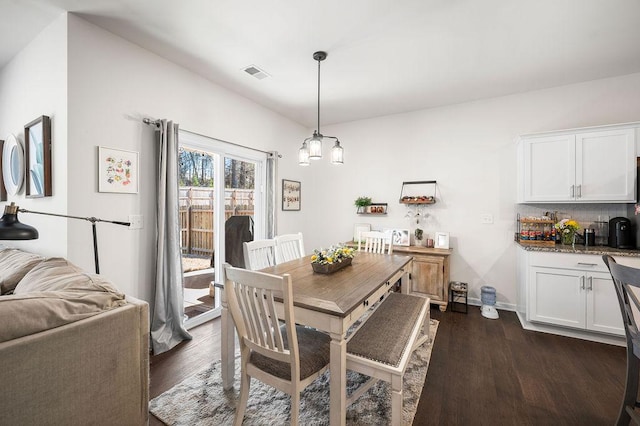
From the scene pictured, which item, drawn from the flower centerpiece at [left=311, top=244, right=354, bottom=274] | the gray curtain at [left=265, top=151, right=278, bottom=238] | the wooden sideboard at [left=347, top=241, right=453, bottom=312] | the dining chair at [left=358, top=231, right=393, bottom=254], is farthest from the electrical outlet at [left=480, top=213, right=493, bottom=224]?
the gray curtain at [left=265, top=151, right=278, bottom=238]

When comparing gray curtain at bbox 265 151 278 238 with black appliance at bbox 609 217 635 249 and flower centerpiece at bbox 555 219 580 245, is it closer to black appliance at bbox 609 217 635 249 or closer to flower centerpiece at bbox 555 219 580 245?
flower centerpiece at bbox 555 219 580 245

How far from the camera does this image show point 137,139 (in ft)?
8.46

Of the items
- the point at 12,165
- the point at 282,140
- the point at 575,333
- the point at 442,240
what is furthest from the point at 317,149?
the point at 575,333

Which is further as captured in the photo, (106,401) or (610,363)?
(610,363)

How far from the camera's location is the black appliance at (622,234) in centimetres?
281

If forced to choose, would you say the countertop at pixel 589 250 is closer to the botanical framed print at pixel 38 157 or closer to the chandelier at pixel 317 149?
the chandelier at pixel 317 149

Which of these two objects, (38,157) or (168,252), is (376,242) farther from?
(38,157)

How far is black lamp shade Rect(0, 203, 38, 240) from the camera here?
1.44 metres

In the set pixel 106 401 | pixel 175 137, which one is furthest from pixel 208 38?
pixel 106 401

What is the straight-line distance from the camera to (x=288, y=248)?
117 inches

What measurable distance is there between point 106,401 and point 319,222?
12.8ft

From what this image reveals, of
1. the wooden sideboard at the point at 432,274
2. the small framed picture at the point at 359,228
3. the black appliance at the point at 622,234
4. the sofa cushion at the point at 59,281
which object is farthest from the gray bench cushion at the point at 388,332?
the black appliance at the point at 622,234

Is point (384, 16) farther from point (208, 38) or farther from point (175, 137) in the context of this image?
point (175, 137)

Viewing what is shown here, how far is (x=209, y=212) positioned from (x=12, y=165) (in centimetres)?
193
